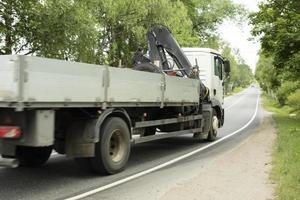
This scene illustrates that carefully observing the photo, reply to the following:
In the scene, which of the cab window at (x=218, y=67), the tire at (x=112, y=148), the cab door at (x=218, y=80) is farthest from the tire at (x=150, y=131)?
the cab window at (x=218, y=67)

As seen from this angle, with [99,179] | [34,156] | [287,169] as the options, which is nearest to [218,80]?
[287,169]

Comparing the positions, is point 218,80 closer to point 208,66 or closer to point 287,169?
point 208,66

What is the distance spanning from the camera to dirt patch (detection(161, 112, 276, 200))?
791 centimetres

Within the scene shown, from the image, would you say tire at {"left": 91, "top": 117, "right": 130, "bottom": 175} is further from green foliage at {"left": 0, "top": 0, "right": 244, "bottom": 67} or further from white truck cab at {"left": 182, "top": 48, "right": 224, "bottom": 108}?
green foliage at {"left": 0, "top": 0, "right": 244, "bottom": 67}

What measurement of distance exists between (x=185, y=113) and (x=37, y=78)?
7235mm

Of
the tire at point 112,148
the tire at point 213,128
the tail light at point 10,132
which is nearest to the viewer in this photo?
the tail light at point 10,132

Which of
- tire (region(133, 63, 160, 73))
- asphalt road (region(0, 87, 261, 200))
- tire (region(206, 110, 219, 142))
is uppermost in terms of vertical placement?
tire (region(133, 63, 160, 73))

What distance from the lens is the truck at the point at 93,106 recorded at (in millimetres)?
7379

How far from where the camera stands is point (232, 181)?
29.7 feet

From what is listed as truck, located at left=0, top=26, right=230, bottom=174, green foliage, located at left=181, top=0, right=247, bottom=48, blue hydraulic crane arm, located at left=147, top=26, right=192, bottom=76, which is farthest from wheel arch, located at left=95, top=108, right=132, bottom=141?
green foliage, located at left=181, top=0, right=247, bottom=48

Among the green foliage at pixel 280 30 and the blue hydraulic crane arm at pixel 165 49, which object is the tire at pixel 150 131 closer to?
the blue hydraulic crane arm at pixel 165 49

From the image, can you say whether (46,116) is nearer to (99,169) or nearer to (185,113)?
(99,169)

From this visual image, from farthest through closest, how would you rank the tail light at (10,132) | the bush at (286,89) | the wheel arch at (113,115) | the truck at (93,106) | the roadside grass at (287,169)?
the bush at (286,89) → the wheel arch at (113,115) → the roadside grass at (287,169) → the tail light at (10,132) → the truck at (93,106)

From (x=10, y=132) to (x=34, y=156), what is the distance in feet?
9.05
